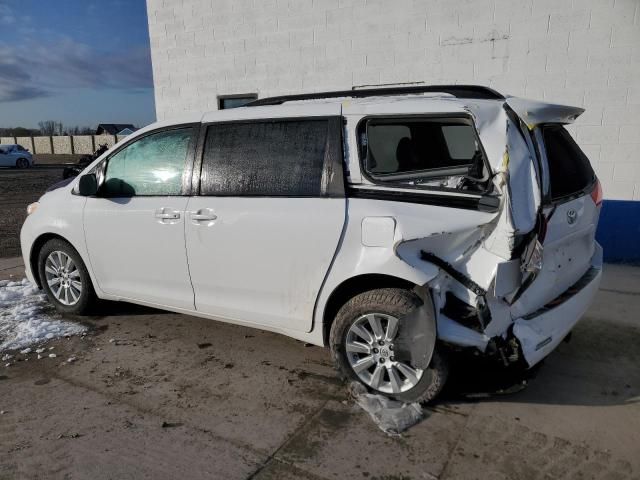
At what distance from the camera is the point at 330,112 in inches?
132

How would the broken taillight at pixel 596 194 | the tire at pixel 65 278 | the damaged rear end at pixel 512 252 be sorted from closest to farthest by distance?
the damaged rear end at pixel 512 252, the broken taillight at pixel 596 194, the tire at pixel 65 278

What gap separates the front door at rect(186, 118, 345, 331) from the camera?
10.7 feet

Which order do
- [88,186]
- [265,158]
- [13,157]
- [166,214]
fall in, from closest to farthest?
1. [265,158]
2. [166,214]
3. [88,186]
4. [13,157]

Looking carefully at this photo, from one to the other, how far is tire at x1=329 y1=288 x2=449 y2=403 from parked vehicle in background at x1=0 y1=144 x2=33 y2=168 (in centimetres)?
3121

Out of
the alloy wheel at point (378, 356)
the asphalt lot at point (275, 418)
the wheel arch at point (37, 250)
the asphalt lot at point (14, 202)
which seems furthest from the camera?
the asphalt lot at point (14, 202)

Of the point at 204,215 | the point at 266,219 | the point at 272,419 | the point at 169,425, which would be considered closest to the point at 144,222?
the point at 204,215

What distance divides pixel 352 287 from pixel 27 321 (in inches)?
130

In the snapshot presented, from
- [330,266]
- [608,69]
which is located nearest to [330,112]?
[330,266]

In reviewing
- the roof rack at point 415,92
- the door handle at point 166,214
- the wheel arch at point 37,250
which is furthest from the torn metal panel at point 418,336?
the wheel arch at point 37,250

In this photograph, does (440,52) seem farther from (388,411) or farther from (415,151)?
(388,411)

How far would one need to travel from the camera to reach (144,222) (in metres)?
3.96

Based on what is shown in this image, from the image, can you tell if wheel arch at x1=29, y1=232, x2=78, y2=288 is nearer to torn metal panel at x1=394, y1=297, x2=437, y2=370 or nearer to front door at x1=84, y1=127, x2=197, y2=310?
front door at x1=84, y1=127, x2=197, y2=310

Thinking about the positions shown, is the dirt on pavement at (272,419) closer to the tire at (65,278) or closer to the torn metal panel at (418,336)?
the torn metal panel at (418,336)

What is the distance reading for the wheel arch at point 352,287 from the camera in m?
3.09
